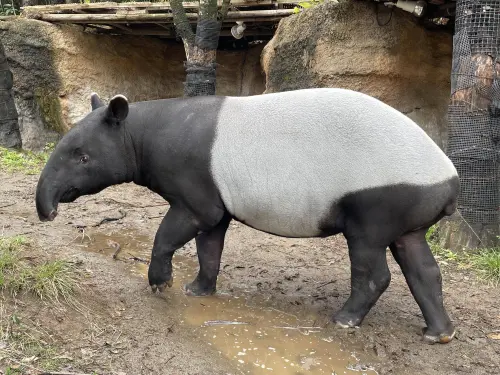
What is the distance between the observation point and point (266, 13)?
905 cm

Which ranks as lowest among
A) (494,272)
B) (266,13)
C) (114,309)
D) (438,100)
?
(494,272)

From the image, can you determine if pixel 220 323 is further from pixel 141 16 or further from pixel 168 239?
pixel 141 16

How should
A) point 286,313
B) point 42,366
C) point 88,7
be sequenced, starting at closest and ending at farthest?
point 42,366, point 286,313, point 88,7

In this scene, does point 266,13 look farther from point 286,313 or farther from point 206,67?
point 286,313

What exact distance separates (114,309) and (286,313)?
1.35 meters

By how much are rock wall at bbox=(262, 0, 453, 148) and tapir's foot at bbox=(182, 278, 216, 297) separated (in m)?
3.82

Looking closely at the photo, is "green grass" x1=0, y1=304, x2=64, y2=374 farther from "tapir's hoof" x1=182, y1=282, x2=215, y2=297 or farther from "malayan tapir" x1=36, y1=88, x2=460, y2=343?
"tapir's hoof" x1=182, y1=282, x2=215, y2=297

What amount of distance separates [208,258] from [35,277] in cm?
136

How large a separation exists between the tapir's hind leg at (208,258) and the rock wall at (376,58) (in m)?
3.58

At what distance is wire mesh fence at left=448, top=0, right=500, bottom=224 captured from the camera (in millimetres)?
5301

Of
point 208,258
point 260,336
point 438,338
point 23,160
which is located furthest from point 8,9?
point 438,338

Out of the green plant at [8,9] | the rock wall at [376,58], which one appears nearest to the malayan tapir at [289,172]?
the rock wall at [376,58]

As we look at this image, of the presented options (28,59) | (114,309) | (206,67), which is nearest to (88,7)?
(28,59)

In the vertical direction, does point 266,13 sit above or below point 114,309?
above
